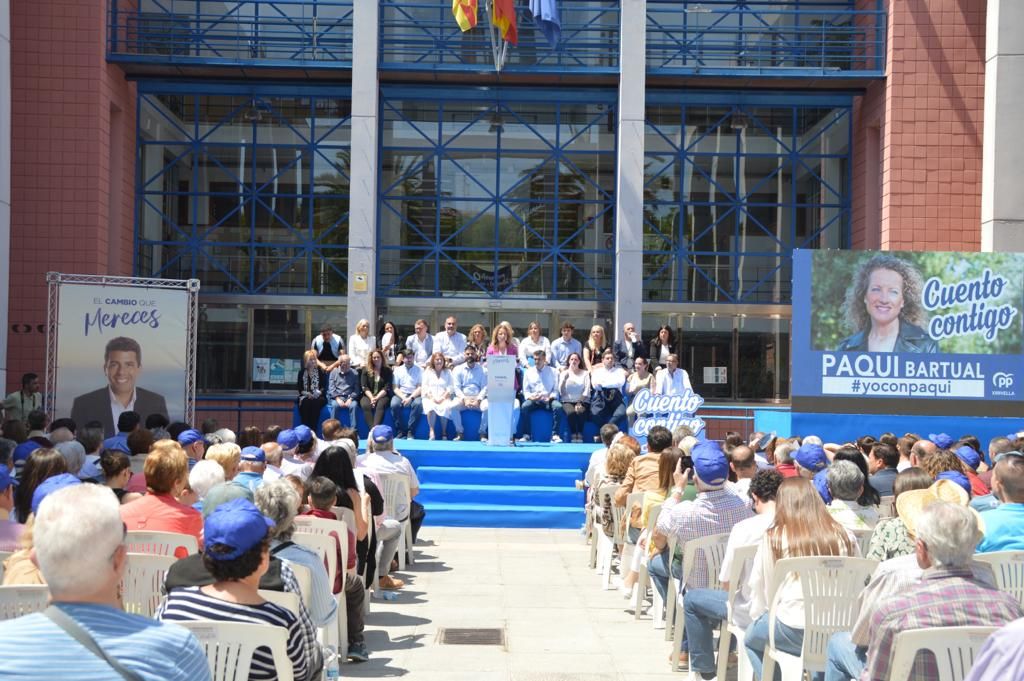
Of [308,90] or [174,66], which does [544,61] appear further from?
[174,66]

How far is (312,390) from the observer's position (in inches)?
720

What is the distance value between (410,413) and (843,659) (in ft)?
44.6

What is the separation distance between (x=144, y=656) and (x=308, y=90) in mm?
20993

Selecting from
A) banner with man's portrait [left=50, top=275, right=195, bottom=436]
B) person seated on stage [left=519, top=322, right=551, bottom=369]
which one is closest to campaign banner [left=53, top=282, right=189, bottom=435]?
banner with man's portrait [left=50, top=275, right=195, bottom=436]

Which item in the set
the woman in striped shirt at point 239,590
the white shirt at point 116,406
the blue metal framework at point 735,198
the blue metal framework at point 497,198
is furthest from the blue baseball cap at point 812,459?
the blue metal framework at point 735,198

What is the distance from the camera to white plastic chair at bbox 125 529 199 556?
5902mm

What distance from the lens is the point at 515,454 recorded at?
16.2 meters

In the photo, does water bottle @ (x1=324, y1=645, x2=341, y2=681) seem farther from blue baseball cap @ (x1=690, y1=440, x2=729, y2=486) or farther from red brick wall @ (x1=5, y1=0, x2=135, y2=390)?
red brick wall @ (x1=5, y1=0, x2=135, y2=390)

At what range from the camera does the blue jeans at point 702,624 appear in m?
6.77

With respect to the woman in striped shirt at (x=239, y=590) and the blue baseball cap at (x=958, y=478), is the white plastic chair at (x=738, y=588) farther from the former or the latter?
the woman in striped shirt at (x=239, y=590)

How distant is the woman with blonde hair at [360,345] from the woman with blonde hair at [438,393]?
1.17 m

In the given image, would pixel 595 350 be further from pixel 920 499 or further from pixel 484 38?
pixel 920 499

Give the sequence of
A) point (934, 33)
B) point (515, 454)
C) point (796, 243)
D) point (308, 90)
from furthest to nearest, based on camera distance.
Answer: point (796, 243) < point (308, 90) < point (934, 33) < point (515, 454)

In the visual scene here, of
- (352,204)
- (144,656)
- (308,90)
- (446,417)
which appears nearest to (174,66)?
(308,90)
